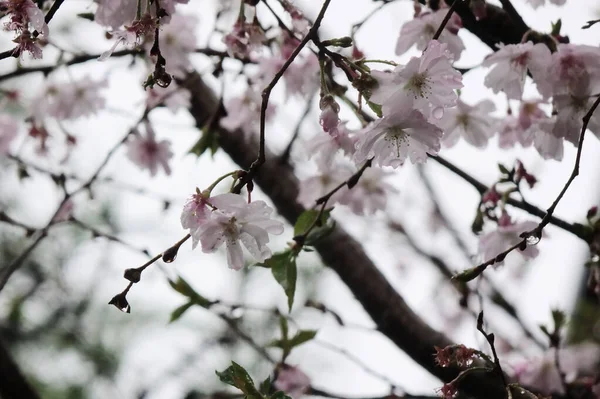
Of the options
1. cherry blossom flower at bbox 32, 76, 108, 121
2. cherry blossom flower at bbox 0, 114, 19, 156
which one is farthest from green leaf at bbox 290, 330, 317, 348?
cherry blossom flower at bbox 0, 114, 19, 156

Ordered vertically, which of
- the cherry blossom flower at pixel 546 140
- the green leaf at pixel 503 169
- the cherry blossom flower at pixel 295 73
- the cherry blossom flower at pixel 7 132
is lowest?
the cherry blossom flower at pixel 546 140

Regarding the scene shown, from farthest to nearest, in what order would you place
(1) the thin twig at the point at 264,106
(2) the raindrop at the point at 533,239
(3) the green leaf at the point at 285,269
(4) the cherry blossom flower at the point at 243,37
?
(4) the cherry blossom flower at the point at 243,37
(3) the green leaf at the point at 285,269
(2) the raindrop at the point at 533,239
(1) the thin twig at the point at 264,106

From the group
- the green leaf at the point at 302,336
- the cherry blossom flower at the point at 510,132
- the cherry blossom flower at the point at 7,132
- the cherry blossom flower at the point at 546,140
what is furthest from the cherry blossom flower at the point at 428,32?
the cherry blossom flower at the point at 7,132

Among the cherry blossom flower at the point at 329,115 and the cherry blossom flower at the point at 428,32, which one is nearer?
the cherry blossom flower at the point at 329,115

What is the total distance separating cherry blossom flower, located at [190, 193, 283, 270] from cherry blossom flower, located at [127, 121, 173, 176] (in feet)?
2.68

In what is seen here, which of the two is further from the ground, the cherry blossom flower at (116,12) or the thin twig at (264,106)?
the cherry blossom flower at (116,12)

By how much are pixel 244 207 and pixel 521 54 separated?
1.41 ft

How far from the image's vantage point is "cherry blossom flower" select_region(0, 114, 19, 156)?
181 centimetres

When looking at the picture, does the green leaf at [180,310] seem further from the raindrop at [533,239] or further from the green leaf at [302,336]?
the raindrop at [533,239]

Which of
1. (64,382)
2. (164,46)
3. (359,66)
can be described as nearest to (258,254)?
(359,66)

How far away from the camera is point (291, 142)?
131 cm

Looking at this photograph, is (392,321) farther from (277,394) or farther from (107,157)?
(107,157)

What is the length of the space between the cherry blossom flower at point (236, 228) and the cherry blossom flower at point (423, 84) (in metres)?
0.18

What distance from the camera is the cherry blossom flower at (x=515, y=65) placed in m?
0.80
